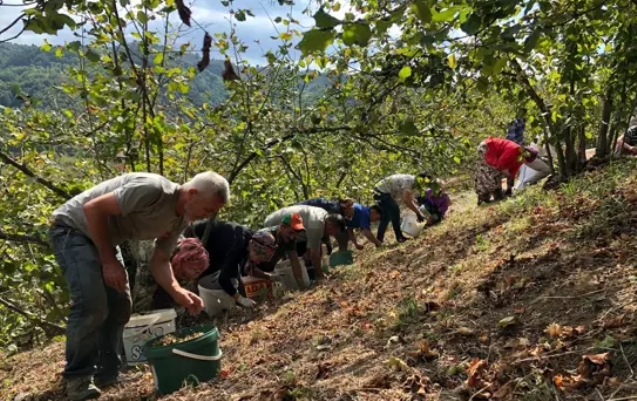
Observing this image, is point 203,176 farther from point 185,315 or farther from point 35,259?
point 185,315

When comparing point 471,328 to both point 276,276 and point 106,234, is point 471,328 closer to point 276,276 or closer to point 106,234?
point 106,234

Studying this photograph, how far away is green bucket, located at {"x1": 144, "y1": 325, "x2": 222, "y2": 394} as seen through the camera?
3.39 metres

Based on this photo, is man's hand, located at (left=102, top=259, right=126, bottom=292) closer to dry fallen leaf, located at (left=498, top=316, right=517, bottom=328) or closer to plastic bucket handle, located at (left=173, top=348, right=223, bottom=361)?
plastic bucket handle, located at (left=173, top=348, right=223, bottom=361)

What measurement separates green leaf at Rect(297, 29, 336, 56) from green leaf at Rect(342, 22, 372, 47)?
100 mm

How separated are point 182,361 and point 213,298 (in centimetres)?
276

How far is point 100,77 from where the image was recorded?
4.61m

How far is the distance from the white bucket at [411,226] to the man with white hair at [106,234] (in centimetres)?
623

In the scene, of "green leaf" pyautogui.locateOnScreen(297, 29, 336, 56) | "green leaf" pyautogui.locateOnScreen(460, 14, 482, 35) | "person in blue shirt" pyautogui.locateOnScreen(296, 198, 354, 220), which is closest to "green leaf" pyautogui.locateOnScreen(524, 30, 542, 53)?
"green leaf" pyautogui.locateOnScreen(460, 14, 482, 35)

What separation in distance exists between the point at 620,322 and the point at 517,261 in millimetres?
1606

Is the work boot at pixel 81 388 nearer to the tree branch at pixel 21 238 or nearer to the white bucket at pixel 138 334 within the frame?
the white bucket at pixel 138 334

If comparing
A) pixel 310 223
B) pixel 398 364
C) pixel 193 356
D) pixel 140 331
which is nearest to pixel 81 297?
pixel 193 356

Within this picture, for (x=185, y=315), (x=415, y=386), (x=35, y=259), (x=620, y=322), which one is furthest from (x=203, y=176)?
(x=185, y=315)

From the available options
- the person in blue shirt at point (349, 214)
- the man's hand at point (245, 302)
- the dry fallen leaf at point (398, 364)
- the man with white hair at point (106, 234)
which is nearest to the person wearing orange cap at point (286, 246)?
the man's hand at point (245, 302)

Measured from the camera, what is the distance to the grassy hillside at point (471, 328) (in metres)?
2.42
